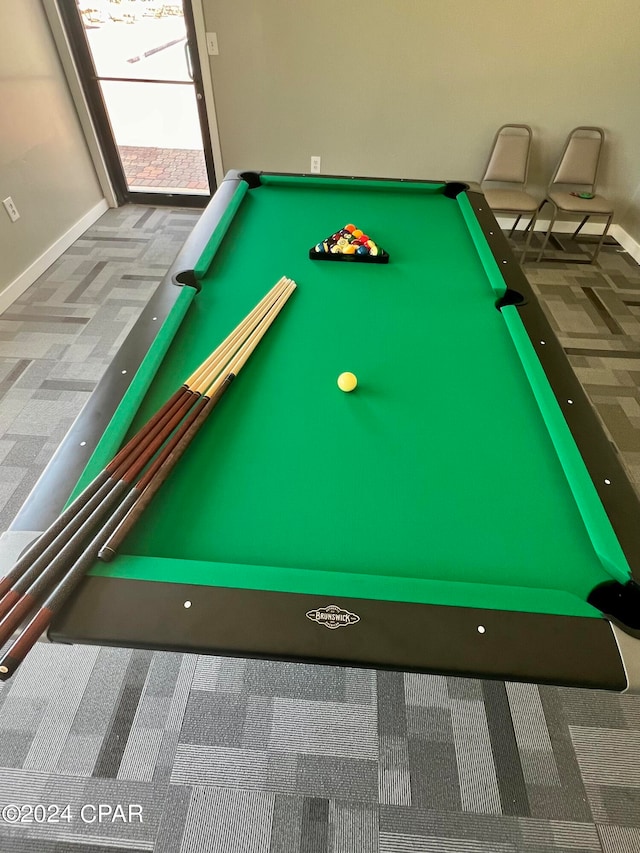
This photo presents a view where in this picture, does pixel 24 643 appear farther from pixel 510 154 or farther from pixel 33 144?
pixel 510 154

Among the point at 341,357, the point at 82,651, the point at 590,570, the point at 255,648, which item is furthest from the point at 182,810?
the point at 341,357

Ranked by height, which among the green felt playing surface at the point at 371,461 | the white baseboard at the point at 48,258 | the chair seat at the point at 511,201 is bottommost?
the white baseboard at the point at 48,258

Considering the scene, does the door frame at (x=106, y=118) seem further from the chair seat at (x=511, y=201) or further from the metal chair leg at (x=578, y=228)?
the metal chair leg at (x=578, y=228)

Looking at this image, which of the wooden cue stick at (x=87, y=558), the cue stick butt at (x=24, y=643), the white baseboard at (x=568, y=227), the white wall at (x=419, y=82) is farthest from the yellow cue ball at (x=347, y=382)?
the white baseboard at (x=568, y=227)

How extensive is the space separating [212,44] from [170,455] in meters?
3.33

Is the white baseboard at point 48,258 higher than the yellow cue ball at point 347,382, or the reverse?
the yellow cue ball at point 347,382

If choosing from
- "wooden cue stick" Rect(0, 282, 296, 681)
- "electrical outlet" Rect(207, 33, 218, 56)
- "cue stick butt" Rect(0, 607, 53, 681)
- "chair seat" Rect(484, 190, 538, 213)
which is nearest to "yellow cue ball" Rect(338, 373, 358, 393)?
"wooden cue stick" Rect(0, 282, 296, 681)

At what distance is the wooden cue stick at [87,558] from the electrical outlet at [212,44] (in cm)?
295

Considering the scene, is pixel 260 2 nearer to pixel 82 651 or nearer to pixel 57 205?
pixel 57 205

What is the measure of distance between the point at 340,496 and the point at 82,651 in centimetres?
110

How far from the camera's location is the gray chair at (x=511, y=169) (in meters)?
3.30

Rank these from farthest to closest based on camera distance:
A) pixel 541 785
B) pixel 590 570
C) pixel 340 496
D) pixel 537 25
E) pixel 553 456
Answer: pixel 537 25 < pixel 541 785 < pixel 553 456 < pixel 340 496 < pixel 590 570

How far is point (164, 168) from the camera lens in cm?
436

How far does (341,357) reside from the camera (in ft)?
4.66
